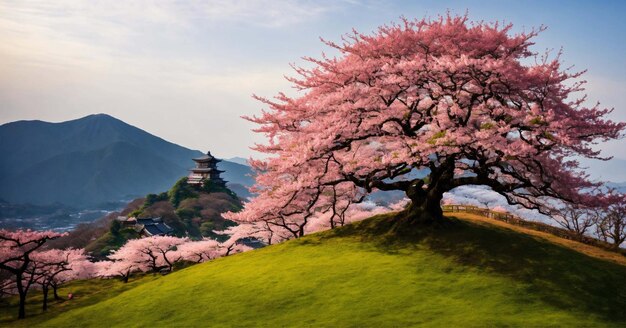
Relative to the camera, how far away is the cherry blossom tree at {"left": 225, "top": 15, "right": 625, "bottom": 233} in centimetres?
1662

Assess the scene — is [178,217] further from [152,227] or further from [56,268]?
[56,268]

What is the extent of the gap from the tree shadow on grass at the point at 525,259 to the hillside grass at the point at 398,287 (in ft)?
0.15

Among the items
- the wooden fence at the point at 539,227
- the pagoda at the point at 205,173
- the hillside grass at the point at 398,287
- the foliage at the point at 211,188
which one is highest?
the pagoda at the point at 205,173

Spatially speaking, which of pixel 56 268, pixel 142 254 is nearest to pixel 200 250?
pixel 142 254

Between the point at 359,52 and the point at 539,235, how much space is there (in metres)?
12.1

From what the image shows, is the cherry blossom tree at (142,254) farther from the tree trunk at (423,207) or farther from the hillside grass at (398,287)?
the tree trunk at (423,207)

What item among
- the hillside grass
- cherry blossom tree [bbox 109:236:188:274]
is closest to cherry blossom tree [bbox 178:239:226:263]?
cherry blossom tree [bbox 109:236:188:274]

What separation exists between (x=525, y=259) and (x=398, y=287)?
5.56 metres

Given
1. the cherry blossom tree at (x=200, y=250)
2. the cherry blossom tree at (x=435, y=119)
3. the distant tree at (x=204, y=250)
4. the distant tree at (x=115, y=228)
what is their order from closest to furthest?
the cherry blossom tree at (x=435, y=119) < the distant tree at (x=204, y=250) < the cherry blossom tree at (x=200, y=250) < the distant tree at (x=115, y=228)

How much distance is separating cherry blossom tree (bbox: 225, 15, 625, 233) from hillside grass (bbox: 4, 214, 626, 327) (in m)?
2.72

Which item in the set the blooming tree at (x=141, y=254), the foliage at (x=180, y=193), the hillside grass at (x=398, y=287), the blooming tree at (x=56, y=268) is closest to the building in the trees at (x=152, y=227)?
the blooming tree at (x=56, y=268)

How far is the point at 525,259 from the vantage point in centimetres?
1599

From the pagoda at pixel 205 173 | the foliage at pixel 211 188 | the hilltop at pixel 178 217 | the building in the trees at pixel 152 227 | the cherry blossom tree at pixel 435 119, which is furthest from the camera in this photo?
the pagoda at pixel 205 173

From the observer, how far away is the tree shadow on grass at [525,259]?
517 inches
